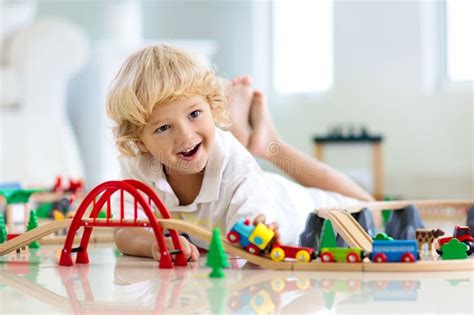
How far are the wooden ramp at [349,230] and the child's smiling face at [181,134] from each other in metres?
0.25

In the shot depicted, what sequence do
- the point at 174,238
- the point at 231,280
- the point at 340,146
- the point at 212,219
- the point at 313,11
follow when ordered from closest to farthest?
1. the point at 231,280
2. the point at 174,238
3. the point at 212,219
4. the point at 340,146
5. the point at 313,11

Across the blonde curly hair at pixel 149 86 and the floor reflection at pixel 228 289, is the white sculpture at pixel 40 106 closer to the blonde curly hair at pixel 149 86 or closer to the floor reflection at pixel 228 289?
the blonde curly hair at pixel 149 86

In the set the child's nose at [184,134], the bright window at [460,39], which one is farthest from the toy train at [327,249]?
the bright window at [460,39]

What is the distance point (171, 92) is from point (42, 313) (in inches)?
22.5

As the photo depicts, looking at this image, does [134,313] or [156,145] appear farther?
[156,145]

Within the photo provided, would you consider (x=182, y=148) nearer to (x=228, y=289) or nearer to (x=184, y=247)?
(x=184, y=247)

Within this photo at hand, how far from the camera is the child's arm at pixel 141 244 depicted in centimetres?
140

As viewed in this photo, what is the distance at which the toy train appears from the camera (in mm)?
1216

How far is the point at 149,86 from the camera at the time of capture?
1.40 m

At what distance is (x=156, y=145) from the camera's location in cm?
144

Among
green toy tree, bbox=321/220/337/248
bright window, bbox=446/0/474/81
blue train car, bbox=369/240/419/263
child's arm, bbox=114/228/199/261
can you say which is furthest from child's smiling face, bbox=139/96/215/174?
bright window, bbox=446/0/474/81

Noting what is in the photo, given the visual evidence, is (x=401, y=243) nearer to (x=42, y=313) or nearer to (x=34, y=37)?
(x=42, y=313)

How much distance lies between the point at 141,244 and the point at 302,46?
2.90 meters

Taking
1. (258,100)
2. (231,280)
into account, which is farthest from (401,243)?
(258,100)
